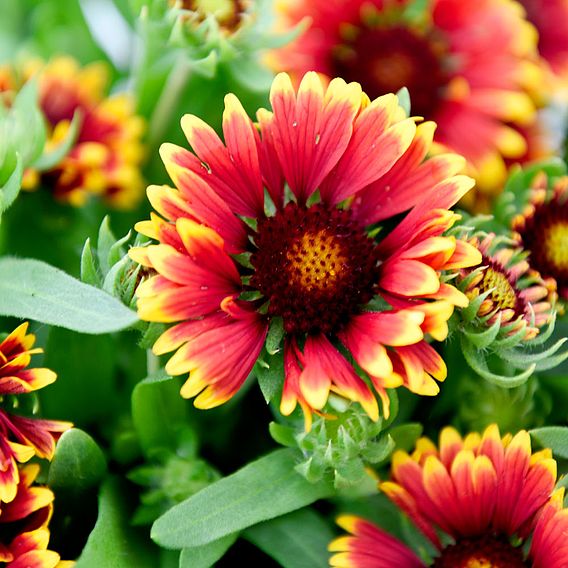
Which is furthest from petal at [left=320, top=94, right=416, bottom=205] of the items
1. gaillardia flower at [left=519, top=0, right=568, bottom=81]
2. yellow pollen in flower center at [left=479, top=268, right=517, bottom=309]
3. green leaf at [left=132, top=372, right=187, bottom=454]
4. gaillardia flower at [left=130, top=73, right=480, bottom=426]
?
gaillardia flower at [left=519, top=0, right=568, bottom=81]

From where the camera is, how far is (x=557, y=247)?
2.59 ft

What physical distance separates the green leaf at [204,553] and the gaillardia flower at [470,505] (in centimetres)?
8

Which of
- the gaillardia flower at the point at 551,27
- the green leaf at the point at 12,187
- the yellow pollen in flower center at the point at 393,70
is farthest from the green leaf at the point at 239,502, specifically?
the gaillardia flower at the point at 551,27

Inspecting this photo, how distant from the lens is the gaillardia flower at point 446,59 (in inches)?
38.0

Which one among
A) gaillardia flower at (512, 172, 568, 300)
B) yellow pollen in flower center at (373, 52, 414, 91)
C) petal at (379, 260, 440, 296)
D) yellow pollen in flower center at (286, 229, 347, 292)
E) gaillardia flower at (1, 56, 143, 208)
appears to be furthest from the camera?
yellow pollen in flower center at (373, 52, 414, 91)

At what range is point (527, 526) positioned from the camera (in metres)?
0.70

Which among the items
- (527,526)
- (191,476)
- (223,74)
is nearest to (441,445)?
(527,526)

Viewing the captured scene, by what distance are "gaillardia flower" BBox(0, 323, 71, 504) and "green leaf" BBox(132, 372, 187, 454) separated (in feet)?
0.21

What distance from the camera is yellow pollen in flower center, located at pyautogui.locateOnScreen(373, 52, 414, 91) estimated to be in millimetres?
1052

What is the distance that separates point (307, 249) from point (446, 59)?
0.48 metres

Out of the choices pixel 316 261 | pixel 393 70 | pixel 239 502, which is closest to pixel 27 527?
pixel 239 502

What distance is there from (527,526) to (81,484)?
1.15 feet

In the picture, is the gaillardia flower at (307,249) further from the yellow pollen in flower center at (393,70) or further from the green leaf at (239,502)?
the yellow pollen in flower center at (393,70)

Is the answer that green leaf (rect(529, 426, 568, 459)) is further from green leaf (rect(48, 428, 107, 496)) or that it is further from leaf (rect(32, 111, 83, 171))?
leaf (rect(32, 111, 83, 171))
